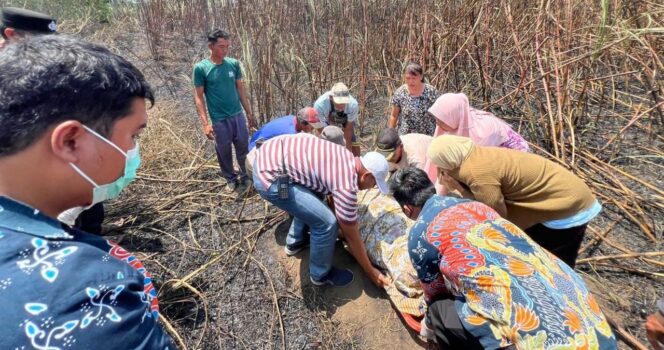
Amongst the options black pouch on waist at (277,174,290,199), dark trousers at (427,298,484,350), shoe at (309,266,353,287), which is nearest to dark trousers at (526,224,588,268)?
dark trousers at (427,298,484,350)

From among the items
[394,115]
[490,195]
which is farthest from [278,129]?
[490,195]

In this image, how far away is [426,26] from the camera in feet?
12.2

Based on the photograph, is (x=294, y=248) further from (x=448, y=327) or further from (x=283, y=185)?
(x=448, y=327)

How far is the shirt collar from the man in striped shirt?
160 centimetres

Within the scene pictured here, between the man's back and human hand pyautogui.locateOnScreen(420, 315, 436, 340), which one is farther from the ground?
the man's back

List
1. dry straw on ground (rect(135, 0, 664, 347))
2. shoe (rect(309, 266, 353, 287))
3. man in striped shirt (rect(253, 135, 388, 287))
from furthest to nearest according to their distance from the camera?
1. dry straw on ground (rect(135, 0, 664, 347))
2. shoe (rect(309, 266, 353, 287))
3. man in striped shirt (rect(253, 135, 388, 287))

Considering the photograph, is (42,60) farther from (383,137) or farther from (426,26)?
(426,26)

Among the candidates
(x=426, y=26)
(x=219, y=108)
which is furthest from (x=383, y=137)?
(x=426, y=26)

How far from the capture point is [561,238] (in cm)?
202

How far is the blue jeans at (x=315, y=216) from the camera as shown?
7.34 feet

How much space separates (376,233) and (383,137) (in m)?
0.72

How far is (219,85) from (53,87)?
2627mm

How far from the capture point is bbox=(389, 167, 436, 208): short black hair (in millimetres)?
1803

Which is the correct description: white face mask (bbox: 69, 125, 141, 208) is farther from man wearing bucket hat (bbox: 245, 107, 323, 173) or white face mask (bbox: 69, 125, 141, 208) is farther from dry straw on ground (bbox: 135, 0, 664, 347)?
dry straw on ground (bbox: 135, 0, 664, 347)
